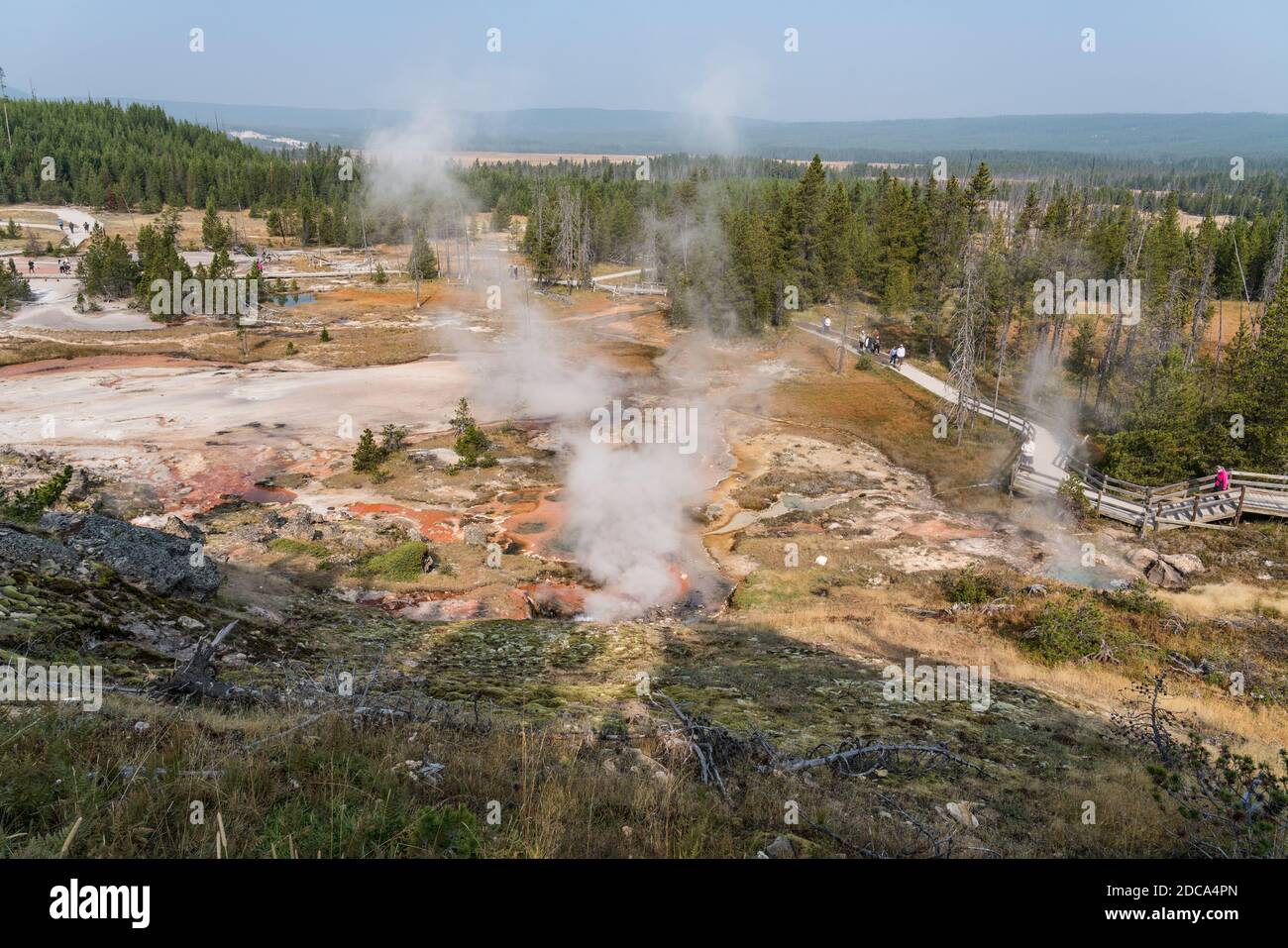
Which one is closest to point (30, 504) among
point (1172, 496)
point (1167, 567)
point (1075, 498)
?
point (1167, 567)

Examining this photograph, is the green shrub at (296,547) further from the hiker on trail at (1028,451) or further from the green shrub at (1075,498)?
the hiker on trail at (1028,451)

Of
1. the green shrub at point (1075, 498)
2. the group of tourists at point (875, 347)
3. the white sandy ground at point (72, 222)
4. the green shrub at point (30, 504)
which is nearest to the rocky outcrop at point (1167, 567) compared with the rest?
the green shrub at point (1075, 498)

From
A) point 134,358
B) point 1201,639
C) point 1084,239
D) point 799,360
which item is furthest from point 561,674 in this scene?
point 1084,239

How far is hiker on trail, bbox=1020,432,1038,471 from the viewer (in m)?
31.1

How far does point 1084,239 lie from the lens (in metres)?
58.4

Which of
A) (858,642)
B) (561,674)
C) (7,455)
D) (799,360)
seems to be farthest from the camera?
(799,360)

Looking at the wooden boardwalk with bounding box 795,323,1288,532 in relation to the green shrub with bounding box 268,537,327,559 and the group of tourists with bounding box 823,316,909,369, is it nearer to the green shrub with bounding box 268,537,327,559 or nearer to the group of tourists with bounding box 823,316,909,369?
the group of tourists with bounding box 823,316,909,369

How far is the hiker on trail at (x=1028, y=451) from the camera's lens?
31.1 m

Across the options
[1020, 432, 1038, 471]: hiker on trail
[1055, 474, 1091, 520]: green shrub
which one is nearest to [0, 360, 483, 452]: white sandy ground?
[1020, 432, 1038, 471]: hiker on trail

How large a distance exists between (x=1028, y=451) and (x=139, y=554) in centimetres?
3186
